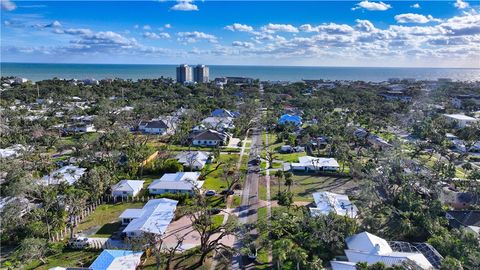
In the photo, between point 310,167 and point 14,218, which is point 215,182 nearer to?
point 310,167

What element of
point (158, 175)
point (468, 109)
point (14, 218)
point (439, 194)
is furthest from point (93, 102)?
point (468, 109)

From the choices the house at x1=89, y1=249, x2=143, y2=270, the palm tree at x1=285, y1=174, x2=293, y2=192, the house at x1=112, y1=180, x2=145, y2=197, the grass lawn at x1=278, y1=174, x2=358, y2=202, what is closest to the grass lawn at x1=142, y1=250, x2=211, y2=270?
the house at x1=89, y1=249, x2=143, y2=270

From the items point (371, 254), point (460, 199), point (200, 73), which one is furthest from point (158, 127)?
point (200, 73)

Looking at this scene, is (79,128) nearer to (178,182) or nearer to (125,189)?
(125,189)

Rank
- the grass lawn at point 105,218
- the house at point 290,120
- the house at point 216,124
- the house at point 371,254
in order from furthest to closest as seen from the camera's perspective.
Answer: the house at point 290,120 → the house at point 216,124 → the grass lawn at point 105,218 → the house at point 371,254

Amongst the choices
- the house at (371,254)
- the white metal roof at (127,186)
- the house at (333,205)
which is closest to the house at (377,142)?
the house at (333,205)

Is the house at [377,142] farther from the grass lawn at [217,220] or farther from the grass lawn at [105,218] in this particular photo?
the grass lawn at [105,218]

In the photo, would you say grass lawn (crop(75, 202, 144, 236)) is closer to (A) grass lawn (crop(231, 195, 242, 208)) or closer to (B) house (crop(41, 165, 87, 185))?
(B) house (crop(41, 165, 87, 185))
